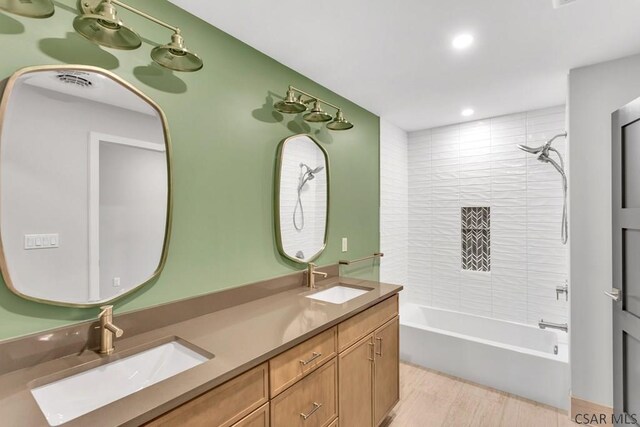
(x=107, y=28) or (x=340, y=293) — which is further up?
(x=107, y=28)

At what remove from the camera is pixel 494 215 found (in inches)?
130

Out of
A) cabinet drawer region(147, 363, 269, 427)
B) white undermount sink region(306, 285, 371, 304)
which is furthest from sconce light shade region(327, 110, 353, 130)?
cabinet drawer region(147, 363, 269, 427)

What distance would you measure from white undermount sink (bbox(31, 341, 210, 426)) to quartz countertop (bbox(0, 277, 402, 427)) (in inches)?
1.0

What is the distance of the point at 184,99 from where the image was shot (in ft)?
5.11

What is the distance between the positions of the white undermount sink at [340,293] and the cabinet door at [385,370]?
11.7 inches

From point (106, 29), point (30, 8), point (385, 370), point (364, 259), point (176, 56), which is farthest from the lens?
point (364, 259)

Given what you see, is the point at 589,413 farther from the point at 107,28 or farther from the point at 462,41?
the point at 107,28

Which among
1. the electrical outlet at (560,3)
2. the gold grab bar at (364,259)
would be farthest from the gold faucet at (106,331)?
the electrical outlet at (560,3)

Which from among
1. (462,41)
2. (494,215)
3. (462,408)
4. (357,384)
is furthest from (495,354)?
(462,41)

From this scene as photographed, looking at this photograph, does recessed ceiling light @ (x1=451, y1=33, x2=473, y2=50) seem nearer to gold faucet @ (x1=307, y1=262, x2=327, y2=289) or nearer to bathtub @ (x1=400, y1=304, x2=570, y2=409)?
gold faucet @ (x1=307, y1=262, x2=327, y2=289)

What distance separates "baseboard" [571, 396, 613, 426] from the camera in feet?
6.81

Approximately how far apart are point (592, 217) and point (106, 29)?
9.65 ft

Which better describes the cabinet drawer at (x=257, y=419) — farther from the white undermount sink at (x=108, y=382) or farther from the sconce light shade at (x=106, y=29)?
the sconce light shade at (x=106, y=29)

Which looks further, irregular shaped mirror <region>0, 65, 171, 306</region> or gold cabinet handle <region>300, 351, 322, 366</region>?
gold cabinet handle <region>300, 351, 322, 366</region>
